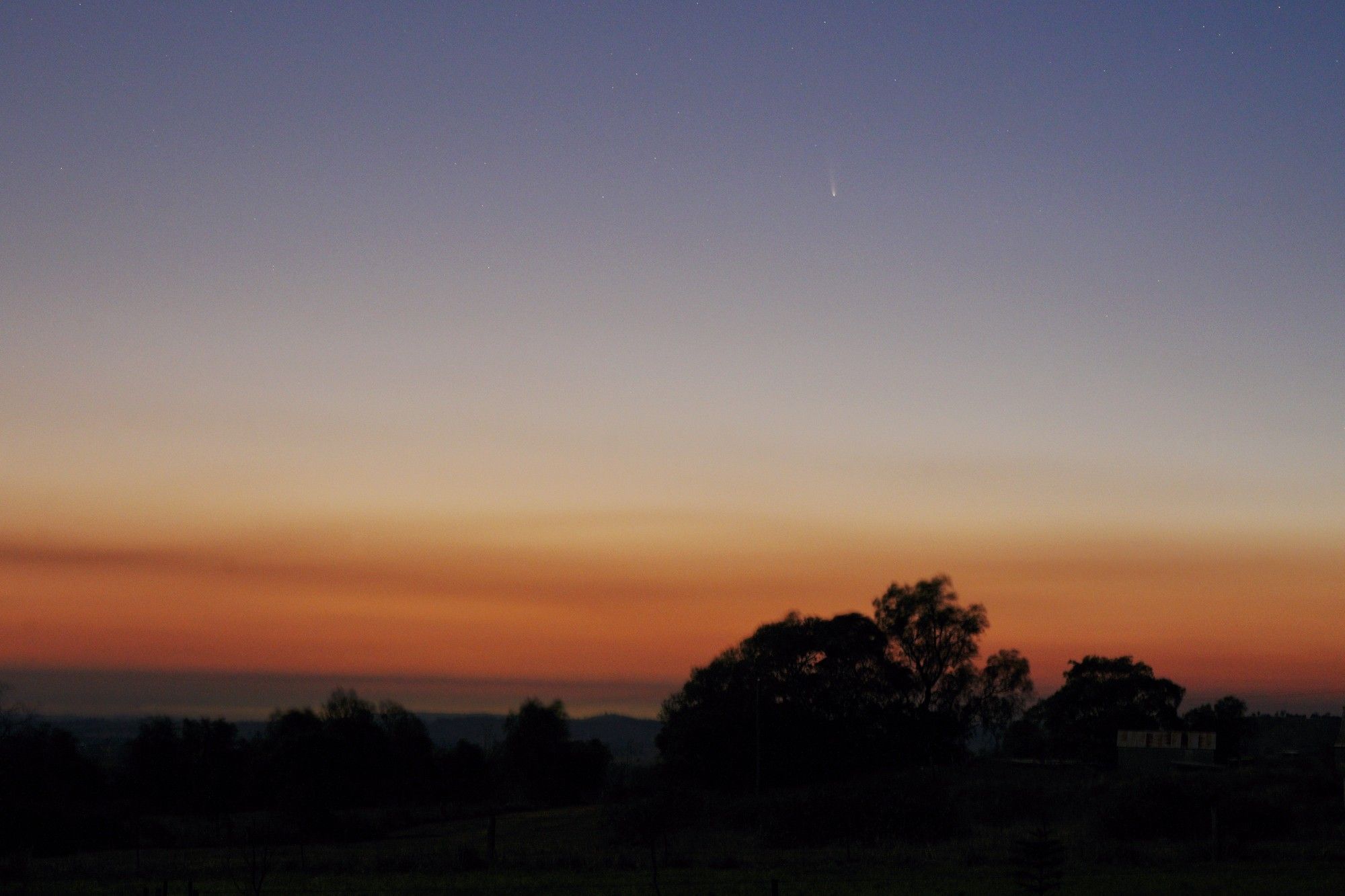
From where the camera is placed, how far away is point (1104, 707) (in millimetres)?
95188

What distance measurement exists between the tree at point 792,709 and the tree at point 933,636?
2.08m

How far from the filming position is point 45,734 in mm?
82938

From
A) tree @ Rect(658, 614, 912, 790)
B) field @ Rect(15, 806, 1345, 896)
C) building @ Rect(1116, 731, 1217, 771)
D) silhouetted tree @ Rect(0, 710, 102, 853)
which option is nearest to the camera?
field @ Rect(15, 806, 1345, 896)

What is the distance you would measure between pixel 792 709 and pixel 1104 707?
102 ft

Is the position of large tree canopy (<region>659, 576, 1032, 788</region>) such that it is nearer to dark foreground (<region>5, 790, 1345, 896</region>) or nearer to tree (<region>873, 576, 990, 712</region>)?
tree (<region>873, 576, 990, 712</region>)

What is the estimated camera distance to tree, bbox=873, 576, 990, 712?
3472 inches

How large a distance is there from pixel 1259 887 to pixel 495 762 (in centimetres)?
7371

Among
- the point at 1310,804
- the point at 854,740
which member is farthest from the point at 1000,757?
the point at 1310,804

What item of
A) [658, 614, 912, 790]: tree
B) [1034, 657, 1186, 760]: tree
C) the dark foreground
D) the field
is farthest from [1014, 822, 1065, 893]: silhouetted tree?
[1034, 657, 1186, 760]: tree

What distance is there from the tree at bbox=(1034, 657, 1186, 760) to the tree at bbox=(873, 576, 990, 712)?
1277 centimetres

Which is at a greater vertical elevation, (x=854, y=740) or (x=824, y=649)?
(x=824, y=649)

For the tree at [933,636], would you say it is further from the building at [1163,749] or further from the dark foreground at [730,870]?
the dark foreground at [730,870]

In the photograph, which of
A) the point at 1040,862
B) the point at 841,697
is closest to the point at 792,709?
the point at 841,697

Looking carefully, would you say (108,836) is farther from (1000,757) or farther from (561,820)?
(1000,757)
